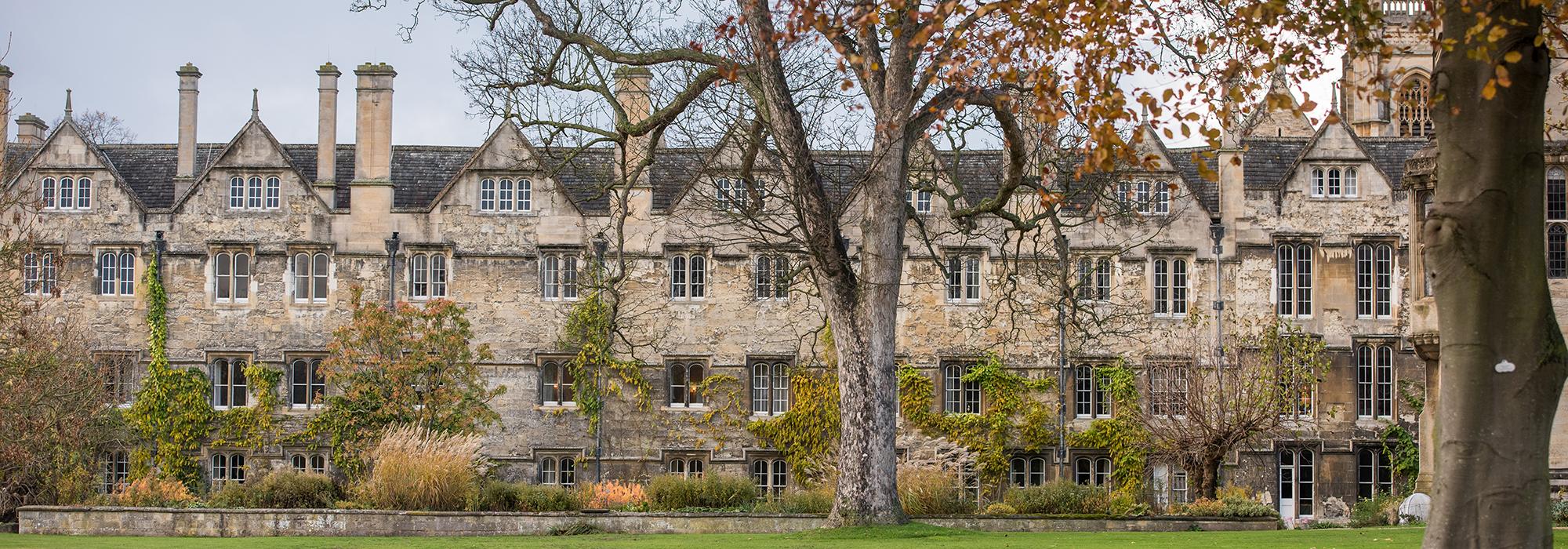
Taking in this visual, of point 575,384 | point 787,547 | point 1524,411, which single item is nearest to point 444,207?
point 575,384

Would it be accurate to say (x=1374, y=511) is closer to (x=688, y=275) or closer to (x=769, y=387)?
(x=769, y=387)

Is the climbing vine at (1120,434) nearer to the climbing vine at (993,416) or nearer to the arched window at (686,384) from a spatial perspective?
the climbing vine at (993,416)

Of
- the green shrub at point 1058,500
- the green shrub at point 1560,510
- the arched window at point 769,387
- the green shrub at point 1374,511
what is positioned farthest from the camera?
the arched window at point 769,387

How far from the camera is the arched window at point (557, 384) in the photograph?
34.2 m

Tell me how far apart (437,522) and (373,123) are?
44.3 ft

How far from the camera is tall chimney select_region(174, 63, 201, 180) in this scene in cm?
3450

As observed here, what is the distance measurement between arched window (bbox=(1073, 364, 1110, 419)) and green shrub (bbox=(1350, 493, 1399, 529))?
17.2 ft

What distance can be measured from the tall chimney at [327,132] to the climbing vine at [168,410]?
390 cm

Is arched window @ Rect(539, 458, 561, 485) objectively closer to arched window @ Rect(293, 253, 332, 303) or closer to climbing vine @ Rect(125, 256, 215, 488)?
arched window @ Rect(293, 253, 332, 303)

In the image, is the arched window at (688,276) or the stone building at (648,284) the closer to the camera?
the stone building at (648,284)

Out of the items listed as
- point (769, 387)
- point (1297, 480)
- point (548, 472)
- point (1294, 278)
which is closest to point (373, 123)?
point (548, 472)

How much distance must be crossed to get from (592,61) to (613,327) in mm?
3247

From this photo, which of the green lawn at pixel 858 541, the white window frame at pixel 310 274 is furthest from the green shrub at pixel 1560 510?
the white window frame at pixel 310 274

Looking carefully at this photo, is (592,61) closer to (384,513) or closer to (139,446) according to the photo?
(384,513)
